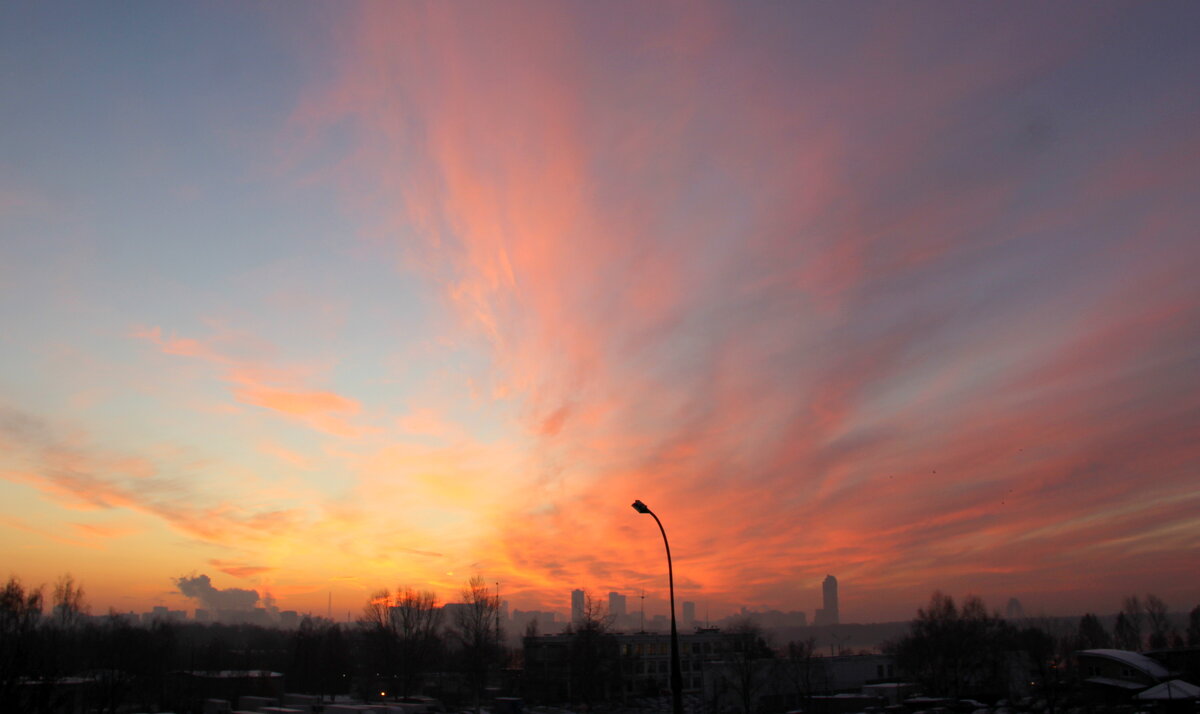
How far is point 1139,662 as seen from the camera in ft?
264

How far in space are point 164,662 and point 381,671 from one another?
113 feet

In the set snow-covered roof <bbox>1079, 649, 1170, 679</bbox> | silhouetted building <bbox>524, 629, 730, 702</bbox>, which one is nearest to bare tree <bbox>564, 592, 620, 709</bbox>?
silhouetted building <bbox>524, 629, 730, 702</bbox>

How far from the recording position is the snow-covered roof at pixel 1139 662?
77.9 metres

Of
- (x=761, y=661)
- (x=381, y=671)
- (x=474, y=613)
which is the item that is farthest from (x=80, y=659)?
(x=761, y=661)

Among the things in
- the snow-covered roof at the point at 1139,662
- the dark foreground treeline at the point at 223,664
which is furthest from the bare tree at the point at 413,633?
the snow-covered roof at the point at 1139,662

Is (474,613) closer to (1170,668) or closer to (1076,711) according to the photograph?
(1076,711)

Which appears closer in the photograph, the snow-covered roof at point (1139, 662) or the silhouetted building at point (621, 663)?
the snow-covered roof at point (1139, 662)

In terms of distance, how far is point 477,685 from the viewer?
10369cm

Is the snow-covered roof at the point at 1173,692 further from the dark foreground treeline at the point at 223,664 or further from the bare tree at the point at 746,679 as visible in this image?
the dark foreground treeline at the point at 223,664

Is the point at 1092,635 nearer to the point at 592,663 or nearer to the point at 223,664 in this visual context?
the point at 592,663

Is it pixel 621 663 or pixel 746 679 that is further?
pixel 621 663

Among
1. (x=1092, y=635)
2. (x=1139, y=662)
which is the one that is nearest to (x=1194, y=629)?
(x=1092, y=635)

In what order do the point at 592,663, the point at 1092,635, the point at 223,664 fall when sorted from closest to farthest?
1. the point at 592,663
2. the point at 223,664
3. the point at 1092,635

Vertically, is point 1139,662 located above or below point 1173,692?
above
